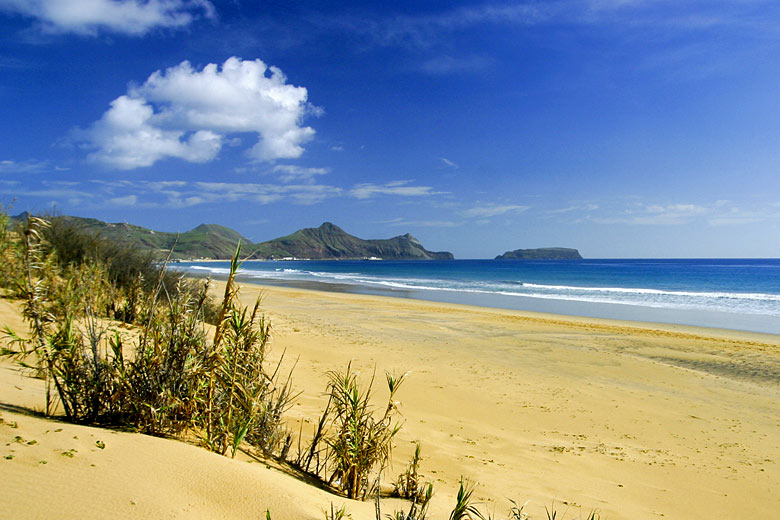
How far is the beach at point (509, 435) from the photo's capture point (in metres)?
2.54

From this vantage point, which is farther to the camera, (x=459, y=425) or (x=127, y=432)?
(x=459, y=425)

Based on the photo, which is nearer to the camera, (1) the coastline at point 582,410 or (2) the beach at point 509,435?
(2) the beach at point 509,435

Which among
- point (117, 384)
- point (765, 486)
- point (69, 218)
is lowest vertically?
point (765, 486)

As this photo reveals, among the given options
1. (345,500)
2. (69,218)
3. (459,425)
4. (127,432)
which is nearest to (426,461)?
(459,425)

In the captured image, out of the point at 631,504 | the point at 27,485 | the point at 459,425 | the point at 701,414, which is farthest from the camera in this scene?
the point at 701,414

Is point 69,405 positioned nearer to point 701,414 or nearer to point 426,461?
point 426,461

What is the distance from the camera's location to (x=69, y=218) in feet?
43.9

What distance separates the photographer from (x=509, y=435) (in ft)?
21.6

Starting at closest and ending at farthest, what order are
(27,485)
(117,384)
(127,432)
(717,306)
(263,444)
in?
(27,485) → (127,432) → (117,384) → (263,444) → (717,306)

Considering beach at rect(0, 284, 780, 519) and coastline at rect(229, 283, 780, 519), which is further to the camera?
coastline at rect(229, 283, 780, 519)

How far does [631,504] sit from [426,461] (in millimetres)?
2065

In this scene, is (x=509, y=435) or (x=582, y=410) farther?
(x=582, y=410)

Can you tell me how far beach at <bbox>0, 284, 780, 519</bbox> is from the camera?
2543 mm

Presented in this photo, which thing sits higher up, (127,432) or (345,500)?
(127,432)
